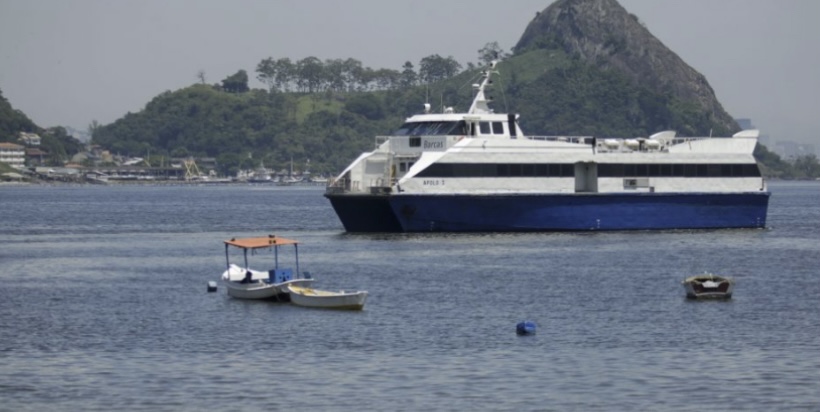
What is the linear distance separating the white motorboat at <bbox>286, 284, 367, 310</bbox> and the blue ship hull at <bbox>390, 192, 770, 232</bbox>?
20.2 meters

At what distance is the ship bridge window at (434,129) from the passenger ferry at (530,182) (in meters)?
0.05

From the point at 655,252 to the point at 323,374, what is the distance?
3210cm

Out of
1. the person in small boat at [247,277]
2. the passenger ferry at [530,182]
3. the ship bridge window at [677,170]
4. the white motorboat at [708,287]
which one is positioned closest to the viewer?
the white motorboat at [708,287]

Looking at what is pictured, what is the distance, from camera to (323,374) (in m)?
34.8

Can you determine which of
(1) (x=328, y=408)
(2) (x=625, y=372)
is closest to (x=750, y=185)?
(2) (x=625, y=372)

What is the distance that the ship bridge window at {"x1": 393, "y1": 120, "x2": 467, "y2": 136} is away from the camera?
70.6 meters

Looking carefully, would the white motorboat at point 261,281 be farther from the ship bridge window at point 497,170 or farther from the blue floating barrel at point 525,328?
the ship bridge window at point 497,170

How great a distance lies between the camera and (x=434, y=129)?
71250 mm

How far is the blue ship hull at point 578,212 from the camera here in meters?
68.4

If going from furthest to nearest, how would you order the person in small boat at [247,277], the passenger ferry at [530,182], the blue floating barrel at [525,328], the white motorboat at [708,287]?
1. the passenger ferry at [530,182]
2. the person in small boat at [247,277]
3. the white motorboat at [708,287]
4. the blue floating barrel at [525,328]

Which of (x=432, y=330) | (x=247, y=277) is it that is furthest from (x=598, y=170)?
(x=432, y=330)

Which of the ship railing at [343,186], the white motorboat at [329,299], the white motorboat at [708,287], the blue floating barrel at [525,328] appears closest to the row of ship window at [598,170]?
the ship railing at [343,186]

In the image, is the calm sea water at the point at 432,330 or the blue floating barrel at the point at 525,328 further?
the blue floating barrel at the point at 525,328

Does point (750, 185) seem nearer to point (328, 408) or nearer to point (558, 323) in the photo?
point (558, 323)
